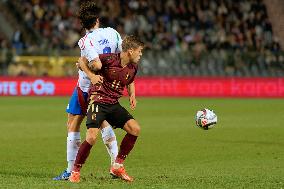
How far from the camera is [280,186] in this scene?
9828 millimetres

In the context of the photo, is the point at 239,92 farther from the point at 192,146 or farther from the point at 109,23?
the point at 192,146

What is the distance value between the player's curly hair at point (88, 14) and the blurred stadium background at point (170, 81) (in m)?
2.42

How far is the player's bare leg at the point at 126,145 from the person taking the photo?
10289 millimetres

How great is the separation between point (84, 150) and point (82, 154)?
2.1 inches

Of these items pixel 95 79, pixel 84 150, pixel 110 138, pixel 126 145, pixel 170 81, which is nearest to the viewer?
pixel 95 79

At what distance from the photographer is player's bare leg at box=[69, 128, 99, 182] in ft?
32.9

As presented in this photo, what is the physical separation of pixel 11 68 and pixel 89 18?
21481mm

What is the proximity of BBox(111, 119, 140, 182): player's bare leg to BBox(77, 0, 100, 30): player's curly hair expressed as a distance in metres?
1.27

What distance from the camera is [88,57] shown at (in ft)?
32.8

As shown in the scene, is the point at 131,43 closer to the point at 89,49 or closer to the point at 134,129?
the point at 89,49

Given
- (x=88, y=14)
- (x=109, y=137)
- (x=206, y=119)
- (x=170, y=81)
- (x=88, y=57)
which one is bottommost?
(x=170, y=81)

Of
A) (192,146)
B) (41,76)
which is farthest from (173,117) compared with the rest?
(41,76)

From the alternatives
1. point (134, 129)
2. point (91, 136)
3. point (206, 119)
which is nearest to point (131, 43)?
point (134, 129)

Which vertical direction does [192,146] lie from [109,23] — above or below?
below
